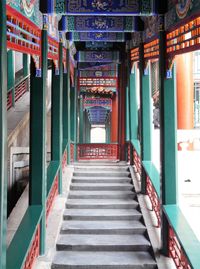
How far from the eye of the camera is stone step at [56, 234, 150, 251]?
572 cm

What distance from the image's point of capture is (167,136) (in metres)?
5.40

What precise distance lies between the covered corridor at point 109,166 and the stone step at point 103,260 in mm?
16

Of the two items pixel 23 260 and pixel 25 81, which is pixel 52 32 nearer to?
pixel 23 260

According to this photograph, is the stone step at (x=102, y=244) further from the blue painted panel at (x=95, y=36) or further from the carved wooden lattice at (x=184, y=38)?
the blue painted panel at (x=95, y=36)

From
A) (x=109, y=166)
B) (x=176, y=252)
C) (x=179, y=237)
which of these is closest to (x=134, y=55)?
(x=109, y=166)

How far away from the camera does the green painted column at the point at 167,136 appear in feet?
17.4

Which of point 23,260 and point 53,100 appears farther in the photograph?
point 53,100

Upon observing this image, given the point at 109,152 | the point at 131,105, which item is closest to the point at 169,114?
the point at 131,105

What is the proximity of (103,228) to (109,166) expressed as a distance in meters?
3.06

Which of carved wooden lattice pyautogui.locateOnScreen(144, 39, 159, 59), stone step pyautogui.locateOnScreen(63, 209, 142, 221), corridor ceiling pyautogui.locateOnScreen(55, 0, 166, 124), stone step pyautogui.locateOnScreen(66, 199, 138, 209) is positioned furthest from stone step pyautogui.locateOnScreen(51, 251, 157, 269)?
corridor ceiling pyautogui.locateOnScreen(55, 0, 166, 124)

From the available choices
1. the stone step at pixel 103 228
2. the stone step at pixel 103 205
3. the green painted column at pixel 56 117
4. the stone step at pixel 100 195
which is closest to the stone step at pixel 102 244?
the stone step at pixel 103 228

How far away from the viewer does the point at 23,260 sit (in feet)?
12.5

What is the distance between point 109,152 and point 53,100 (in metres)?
4.85

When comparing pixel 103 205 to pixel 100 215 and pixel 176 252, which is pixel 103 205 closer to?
pixel 100 215
